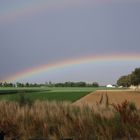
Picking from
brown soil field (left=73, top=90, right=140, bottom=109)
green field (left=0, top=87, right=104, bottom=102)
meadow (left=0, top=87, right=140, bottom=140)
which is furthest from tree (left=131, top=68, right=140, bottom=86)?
meadow (left=0, top=87, right=140, bottom=140)

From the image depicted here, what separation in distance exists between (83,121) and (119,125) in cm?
120

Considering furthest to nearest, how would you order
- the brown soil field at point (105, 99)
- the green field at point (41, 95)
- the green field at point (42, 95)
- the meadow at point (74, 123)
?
the green field at point (42, 95) < the green field at point (41, 95) < the brown soil field at point (105, 99) < the meadow at point (74, 123)

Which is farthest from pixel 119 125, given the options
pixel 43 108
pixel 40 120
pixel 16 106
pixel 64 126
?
pixel 16 106

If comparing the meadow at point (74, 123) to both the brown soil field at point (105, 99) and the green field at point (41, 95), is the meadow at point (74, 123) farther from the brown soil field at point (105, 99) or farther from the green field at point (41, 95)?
the green field at point (41, 95)

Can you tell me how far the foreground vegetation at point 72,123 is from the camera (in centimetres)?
1230

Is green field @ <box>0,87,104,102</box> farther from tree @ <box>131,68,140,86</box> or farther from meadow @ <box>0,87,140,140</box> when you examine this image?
tree @ <box>131,68,140,86</box>

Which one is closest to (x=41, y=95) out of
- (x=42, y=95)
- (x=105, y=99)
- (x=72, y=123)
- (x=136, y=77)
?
(x=42, y=95)

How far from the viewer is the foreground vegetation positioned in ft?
40.3

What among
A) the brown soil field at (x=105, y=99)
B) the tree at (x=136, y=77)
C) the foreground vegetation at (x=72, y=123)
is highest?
the tree at (x=136, y=77)

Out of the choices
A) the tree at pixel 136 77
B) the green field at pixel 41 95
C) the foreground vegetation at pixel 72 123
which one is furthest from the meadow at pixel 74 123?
the tree at pixel 136 77

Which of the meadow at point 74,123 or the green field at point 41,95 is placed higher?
the green field at point 41,95

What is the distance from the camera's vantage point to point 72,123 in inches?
517

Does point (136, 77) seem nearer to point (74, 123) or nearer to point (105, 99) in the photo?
point (105, 99)

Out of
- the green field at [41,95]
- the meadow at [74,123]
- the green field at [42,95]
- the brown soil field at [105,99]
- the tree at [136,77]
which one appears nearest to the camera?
the meadow at [74,123]
